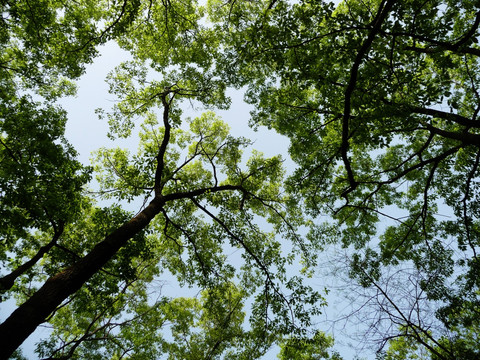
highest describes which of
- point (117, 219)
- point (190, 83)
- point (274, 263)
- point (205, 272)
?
point (190, 83)

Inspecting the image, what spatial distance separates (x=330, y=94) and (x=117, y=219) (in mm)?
6938

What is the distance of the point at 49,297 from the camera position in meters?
3.93

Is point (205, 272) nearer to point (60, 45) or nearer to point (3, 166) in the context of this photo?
point (3, 166)

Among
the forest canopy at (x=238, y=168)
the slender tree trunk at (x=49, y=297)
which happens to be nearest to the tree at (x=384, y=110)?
the forest canopy at (x=238, y=168)

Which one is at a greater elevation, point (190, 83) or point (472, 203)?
point (190, 83)

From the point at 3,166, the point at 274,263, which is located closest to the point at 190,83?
the point at 3,166

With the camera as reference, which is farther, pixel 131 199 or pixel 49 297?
pixel 131 199

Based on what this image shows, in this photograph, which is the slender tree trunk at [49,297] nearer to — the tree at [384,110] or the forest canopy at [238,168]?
the forest canopy at [238,168]

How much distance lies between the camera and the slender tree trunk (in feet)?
11.0

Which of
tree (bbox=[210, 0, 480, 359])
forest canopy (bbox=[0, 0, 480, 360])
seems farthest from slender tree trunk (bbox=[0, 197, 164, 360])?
tree (bbox=[210, 0, 480, 359])

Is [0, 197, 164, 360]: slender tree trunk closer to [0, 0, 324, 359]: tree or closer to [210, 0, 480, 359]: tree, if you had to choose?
[0, 0, 324, 359]: tree

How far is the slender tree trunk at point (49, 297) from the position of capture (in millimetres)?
3349

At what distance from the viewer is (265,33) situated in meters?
5.07

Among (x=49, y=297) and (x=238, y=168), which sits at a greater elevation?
(x=238, y=168)
